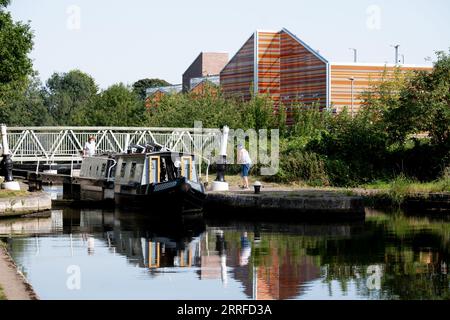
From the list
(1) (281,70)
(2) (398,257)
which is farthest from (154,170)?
(1) (281,70)

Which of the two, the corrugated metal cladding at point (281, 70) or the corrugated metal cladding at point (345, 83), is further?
the corrugated metal cladding at point (281, 70)

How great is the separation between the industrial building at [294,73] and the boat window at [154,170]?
31.2 metres

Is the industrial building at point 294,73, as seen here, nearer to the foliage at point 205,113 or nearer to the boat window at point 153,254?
the foliage at point 205,113

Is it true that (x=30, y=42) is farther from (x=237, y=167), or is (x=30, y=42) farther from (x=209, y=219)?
(x=209, y=219)

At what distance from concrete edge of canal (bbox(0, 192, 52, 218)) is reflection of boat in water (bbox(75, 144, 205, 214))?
Result: 3.91 meters

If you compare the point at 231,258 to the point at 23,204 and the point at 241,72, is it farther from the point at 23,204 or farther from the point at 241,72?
the point at 241,72

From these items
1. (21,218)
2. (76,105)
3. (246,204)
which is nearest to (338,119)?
(246,204)

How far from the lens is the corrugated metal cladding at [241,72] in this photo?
7225 cm

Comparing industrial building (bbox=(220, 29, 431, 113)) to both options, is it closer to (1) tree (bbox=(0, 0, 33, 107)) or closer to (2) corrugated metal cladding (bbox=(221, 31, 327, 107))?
(2) corrugated metal cladding (bbox=(221, 31, 327, 107))

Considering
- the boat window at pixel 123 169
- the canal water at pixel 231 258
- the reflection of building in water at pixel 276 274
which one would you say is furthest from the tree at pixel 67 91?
the reflection of building in water at pixel 276 274

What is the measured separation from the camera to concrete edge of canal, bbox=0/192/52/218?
30.1 meters

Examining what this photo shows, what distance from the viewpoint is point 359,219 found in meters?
30.2

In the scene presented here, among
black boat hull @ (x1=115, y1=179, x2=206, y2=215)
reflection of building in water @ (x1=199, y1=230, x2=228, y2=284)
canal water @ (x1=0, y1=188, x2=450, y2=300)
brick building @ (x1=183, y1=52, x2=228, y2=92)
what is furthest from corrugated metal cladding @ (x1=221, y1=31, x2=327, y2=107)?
reflection of building in water @ (x1=199, y1=230, x2=228, y2=284)

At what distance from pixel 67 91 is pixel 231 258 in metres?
117
